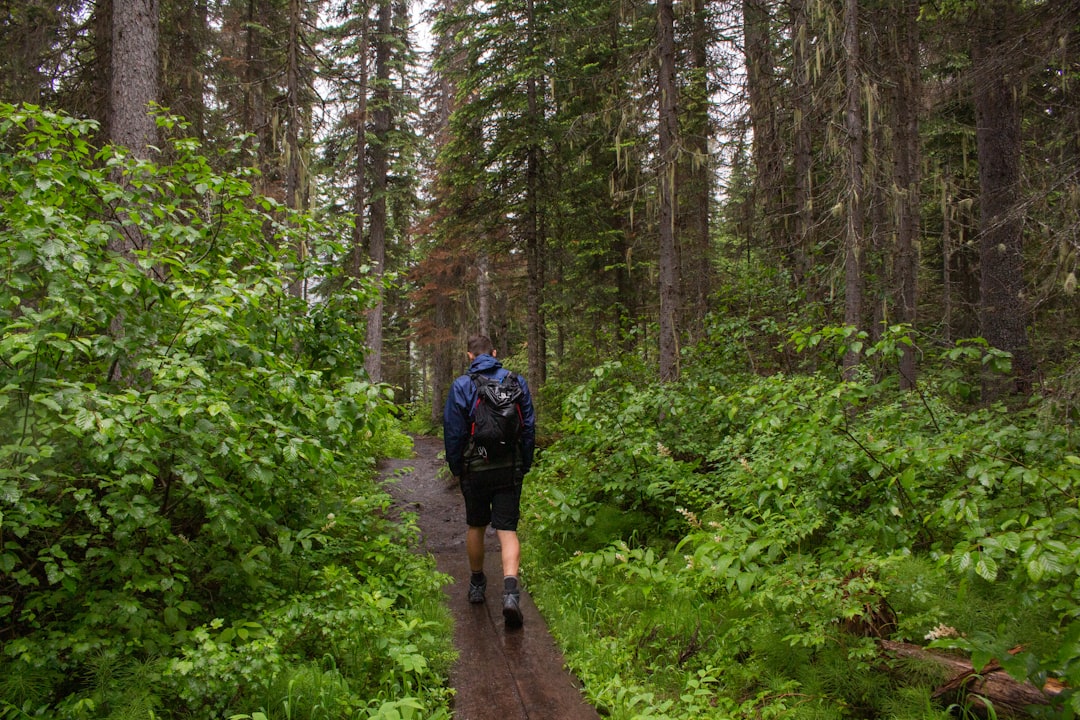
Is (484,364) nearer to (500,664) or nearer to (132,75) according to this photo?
(500,664)

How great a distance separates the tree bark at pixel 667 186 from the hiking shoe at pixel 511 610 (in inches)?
190

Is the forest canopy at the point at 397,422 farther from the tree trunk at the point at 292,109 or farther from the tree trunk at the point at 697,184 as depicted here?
the tree trunk at the point at 292,109

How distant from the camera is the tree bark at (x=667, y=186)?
8898mm

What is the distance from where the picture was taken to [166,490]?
3.82 metres

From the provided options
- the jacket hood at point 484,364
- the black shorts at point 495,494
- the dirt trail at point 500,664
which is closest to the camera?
the dirt trail at point 500,664

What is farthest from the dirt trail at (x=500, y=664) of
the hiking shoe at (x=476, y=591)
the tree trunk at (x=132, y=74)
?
the tree trunk at (x=132, y=74)

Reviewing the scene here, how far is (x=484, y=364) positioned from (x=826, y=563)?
3127mm

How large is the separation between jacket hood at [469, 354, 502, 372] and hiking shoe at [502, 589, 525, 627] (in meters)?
1.93

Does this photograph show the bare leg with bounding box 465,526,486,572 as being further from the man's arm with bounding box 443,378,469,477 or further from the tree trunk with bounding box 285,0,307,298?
the tree trunk with bounding box 285,0,307,298

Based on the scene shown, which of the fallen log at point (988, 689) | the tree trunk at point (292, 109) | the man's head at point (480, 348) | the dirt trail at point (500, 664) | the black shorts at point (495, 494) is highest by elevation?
the tree trunk at point (292, 109)

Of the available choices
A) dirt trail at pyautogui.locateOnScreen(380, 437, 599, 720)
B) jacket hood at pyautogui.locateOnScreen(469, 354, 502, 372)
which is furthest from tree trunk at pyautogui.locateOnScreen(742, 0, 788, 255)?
dirt trail at pyautogui.locateOnScreen(380, 437, 599, 720)

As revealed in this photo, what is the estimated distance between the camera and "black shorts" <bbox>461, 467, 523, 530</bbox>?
4953mm

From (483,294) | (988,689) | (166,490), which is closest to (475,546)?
(166,490)

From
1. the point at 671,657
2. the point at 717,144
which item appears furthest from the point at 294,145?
the point at 671,657
